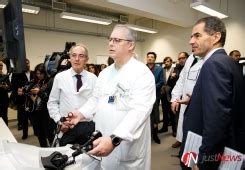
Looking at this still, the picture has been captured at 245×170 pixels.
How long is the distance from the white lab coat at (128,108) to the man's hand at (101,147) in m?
0.24

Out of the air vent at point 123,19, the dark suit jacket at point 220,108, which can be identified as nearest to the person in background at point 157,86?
the dark suit jacket at point 220,108

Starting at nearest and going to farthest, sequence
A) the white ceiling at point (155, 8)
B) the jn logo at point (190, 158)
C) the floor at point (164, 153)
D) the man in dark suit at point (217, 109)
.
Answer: the man in dark suit at point (217, 109), the jn logo at point (190, 158), the floor at point (164, 153), the white ceiling at point (155, 8)

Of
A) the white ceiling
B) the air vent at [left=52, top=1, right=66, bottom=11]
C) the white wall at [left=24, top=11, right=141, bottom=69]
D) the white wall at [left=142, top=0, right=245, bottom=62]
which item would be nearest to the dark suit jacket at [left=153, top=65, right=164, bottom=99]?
the white ceiling

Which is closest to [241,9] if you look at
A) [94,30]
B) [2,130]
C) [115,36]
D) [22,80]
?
[94,30]

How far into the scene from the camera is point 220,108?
1101 mm

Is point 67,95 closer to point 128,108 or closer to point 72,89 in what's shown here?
point 72,89

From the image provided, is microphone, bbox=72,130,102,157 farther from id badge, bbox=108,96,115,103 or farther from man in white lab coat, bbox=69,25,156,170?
id badge, bbox=108,96,115,103

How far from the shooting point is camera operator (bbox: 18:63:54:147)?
3.04 metres

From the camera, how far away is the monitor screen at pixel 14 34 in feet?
2.69

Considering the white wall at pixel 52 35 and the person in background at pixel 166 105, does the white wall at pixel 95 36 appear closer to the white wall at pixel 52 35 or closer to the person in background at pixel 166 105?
the white wall at pixel 52 35

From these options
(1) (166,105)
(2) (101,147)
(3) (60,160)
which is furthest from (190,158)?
(1) (166,105)

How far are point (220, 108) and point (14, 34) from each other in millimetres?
934

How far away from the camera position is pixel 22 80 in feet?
14.3

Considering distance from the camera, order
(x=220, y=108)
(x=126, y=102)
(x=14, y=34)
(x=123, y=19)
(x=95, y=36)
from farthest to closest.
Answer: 1. (x=95, y=36)
2. (x=123, y=19)
3. (x=126, y=102)
4. (x=220, y=108)
5. (x=14, y=34)
